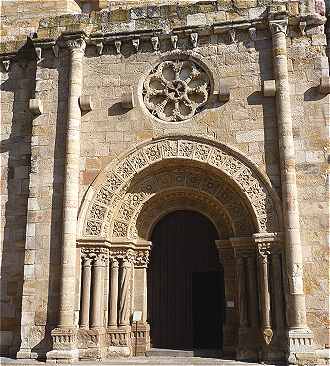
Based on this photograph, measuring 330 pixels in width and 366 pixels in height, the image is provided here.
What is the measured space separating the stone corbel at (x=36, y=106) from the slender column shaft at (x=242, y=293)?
5.06 meters

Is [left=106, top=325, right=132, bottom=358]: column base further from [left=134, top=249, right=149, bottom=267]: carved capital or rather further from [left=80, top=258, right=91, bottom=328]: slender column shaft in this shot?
[left=134, top=249, right=149, bottom=267]: carved capital

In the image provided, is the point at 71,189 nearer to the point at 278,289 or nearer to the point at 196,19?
the point at 278,289

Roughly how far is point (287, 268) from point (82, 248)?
381 cm

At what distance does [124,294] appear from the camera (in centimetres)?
898

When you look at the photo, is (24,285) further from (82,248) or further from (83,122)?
(83,122)

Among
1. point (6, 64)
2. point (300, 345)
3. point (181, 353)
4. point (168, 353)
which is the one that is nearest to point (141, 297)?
point (168, 353)

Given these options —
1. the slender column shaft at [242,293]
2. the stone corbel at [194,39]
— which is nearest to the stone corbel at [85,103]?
the stone corbel at [194,39]

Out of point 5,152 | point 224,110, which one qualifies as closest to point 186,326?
point 224,110

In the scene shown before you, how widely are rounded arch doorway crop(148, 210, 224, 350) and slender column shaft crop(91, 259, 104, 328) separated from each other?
1309 millimetres

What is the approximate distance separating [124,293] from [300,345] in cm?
338

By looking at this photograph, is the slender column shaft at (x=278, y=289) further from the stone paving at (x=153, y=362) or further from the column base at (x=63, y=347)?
the column base at (x=63, y=347)

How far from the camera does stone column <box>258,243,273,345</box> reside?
798 centimetres

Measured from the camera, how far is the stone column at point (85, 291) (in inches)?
335

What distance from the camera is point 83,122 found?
947cm
